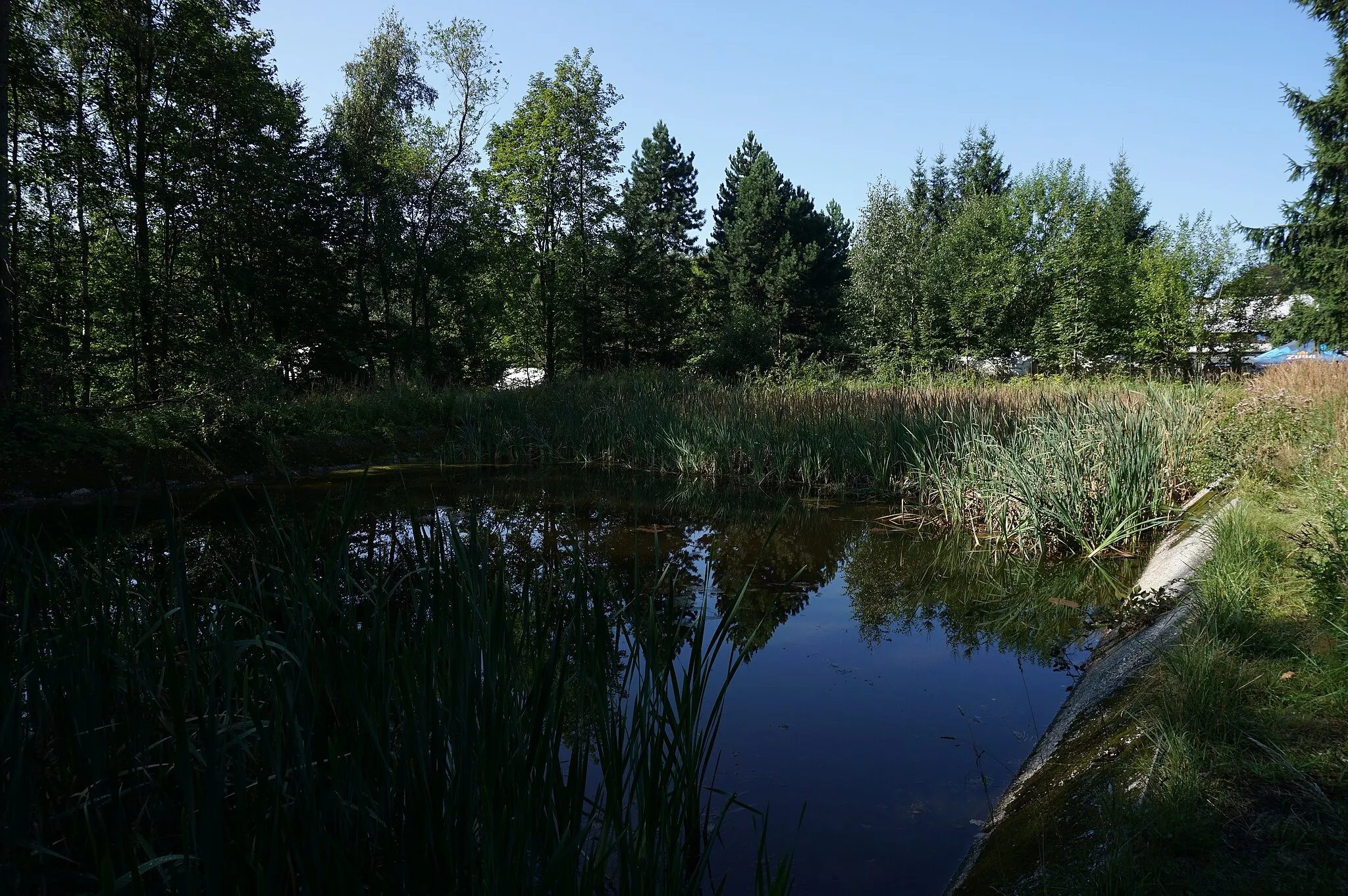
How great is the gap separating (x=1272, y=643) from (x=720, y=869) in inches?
85.2

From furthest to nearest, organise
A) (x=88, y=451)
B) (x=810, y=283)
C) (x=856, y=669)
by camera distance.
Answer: (x=810, y=283)
(x=88, y=451)
(x=856, y=669)

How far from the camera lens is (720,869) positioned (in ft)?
7.11

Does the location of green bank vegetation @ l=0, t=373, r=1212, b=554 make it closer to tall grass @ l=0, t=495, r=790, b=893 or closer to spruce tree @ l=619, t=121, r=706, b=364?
tall grass @ l=0, t=495, r=790, b=893

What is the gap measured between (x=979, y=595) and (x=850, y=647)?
3.99 feet

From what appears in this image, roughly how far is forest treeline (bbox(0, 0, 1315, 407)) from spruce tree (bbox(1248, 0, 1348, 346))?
4060 millimetres

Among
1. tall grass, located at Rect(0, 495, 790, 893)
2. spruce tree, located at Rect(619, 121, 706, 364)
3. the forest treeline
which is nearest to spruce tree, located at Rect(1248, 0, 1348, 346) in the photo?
the forest treeline

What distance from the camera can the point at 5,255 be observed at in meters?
7.92

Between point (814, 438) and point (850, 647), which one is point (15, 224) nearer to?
point (814, 438)

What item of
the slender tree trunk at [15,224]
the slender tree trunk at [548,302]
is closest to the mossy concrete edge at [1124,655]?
the slender tree trunk at [15,224]

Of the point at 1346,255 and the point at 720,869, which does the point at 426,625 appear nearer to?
the point at 720,869

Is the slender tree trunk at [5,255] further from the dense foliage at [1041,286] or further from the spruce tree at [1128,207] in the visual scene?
the spruce tree at [1128,207]

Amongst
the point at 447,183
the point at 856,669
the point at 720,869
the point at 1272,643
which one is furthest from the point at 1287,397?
the point at 447,183

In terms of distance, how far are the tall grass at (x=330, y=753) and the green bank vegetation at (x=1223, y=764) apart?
35.4 inches

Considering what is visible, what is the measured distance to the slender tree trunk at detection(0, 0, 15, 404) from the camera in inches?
300
